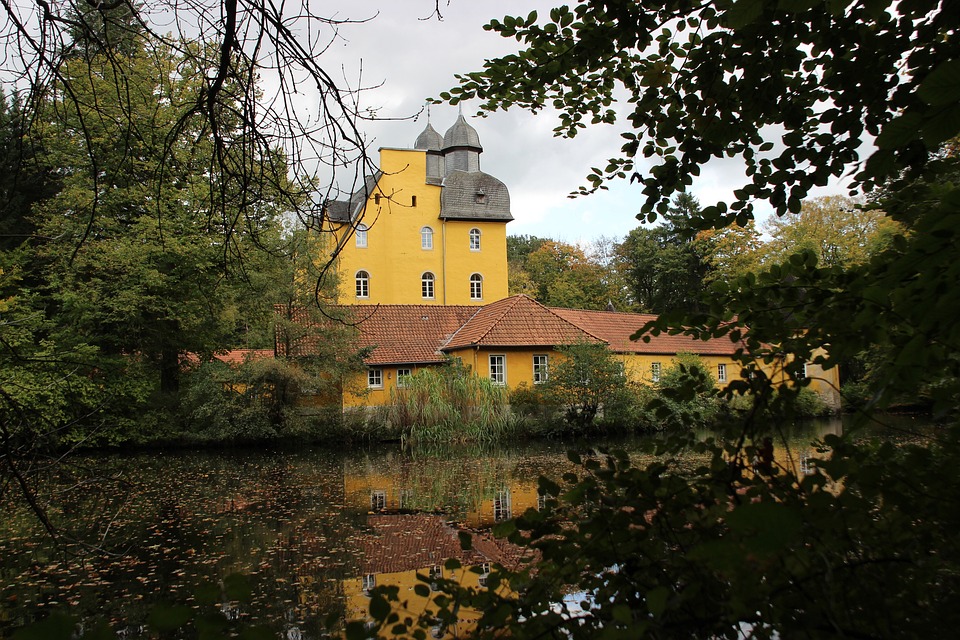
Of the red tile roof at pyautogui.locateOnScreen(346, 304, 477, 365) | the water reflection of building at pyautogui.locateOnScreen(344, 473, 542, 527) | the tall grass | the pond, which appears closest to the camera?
the pond

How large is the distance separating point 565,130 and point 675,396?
2.47 metres

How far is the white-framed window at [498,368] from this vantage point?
24.7 meters

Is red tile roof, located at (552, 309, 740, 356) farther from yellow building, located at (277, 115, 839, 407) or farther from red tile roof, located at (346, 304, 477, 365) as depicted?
red tile roof, located at (346, 304, 477, 365)

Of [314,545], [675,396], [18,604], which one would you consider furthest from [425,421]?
[675,396]

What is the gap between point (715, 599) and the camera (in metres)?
1.95

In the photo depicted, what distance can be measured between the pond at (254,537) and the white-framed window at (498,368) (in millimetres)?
9024

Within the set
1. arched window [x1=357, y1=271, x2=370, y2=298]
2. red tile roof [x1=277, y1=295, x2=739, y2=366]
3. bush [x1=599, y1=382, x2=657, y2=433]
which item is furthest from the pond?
arched window [x1=357, y1=271, x2=370, y2=298]

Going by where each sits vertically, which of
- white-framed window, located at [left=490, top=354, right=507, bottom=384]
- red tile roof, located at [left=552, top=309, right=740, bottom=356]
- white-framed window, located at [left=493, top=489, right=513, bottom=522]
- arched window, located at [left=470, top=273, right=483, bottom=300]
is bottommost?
white-framed window, located at [left=493, top=489, right=513, bottom=522]

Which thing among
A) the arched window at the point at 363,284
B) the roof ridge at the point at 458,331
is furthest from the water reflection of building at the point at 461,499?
the arched window at the point at 363,284

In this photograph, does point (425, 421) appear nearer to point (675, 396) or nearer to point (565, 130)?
point (565, 130)

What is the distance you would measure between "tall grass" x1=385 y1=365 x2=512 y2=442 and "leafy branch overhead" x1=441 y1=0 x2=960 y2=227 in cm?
1663

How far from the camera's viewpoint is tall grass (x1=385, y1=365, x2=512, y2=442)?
2023 centimetres

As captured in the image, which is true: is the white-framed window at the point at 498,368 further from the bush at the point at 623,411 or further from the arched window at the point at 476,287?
the arched window at the point at 476,287

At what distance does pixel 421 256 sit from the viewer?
35.4 m
